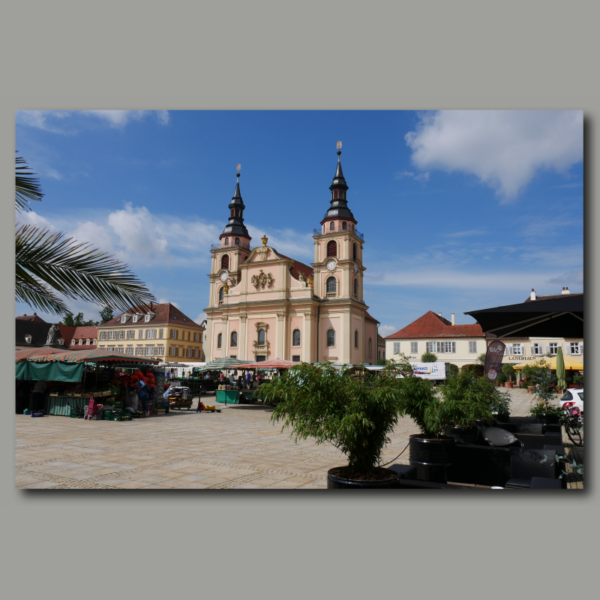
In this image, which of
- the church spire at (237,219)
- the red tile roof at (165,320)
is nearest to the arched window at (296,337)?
the church spire at (237,219)

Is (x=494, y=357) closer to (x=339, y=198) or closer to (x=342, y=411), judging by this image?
(x=342, y=411)

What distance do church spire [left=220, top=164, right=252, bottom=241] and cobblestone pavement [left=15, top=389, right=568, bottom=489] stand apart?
40476mm

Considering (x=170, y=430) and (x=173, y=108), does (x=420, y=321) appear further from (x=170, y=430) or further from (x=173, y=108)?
(x=173, y=108)

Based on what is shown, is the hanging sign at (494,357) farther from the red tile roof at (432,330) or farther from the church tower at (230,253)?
the church tower at (230,253)

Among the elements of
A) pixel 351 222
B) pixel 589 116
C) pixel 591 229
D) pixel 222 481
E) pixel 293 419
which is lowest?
pixel 222 481

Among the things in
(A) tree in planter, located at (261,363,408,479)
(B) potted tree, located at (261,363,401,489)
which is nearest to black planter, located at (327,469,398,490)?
(B) potted tree, located at (261,363,401,489)

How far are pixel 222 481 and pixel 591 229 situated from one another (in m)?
5.45

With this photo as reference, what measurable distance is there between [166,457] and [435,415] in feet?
15.8

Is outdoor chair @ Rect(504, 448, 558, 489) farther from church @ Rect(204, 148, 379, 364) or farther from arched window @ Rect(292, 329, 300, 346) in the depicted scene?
arched window @ Rect(292, 329, 300, 346)

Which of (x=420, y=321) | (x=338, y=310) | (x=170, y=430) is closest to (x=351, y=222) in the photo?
(x=338, y=310)

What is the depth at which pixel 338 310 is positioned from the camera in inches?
1753

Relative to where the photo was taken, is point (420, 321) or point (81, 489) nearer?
point (81, 489)

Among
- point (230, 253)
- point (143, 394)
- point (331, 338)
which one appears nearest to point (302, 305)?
point (331, 338)

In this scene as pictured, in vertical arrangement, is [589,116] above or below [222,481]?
above
